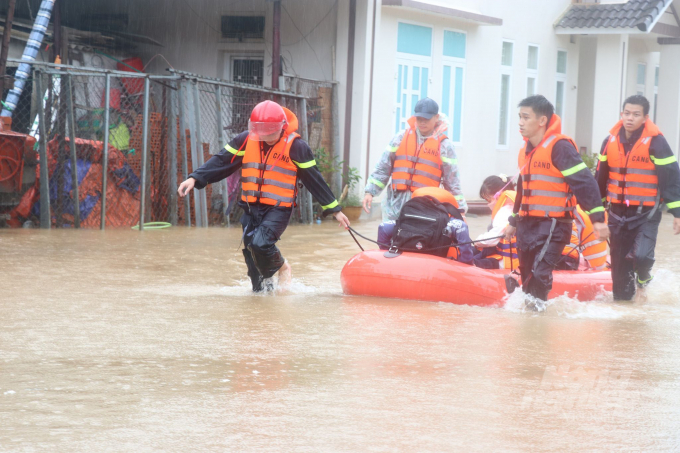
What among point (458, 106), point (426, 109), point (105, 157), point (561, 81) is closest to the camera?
point (426, 109)

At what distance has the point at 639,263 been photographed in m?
8.02

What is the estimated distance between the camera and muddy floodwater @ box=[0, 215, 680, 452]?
3955mm

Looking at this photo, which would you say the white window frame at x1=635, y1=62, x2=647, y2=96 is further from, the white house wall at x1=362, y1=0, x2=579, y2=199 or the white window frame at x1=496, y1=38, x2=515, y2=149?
the white window frame at x1=496, y1=38, x2=515, y2=149

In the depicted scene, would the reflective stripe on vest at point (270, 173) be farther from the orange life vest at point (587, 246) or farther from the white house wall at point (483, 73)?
the white house wall at point (483, 73)

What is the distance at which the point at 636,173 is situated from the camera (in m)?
7.98

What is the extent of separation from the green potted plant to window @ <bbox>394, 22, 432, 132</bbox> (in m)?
1.67

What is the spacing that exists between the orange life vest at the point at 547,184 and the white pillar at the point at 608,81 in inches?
607

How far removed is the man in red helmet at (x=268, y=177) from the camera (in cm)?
753

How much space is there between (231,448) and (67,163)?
413 inches

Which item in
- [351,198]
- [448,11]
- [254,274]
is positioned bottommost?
[254,274]

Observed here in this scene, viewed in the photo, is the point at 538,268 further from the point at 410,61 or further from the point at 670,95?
the point at 670,95

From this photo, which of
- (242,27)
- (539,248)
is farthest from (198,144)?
(539,248)

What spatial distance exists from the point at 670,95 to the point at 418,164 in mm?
15599

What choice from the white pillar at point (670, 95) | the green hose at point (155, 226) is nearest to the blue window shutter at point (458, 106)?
the white pillar at point (670, 95)
